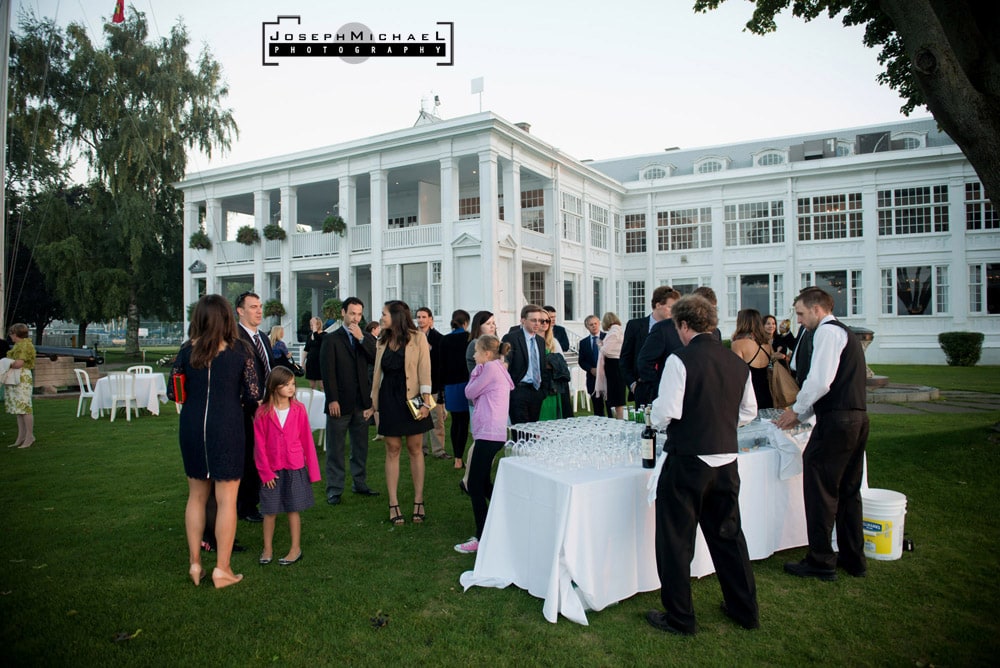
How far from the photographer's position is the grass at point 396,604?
11.0 feet

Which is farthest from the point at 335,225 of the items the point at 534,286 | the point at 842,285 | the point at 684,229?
the point at 842,285

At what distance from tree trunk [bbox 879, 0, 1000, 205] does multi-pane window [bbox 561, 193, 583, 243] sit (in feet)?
53.5

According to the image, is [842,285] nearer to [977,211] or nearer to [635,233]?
[977,211]

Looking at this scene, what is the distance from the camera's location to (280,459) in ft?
15.6

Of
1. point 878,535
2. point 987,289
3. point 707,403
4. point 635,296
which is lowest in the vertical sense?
point 878,535

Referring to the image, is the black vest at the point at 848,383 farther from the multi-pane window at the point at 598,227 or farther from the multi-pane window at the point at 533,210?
the multi-pane window at the point at 598,227

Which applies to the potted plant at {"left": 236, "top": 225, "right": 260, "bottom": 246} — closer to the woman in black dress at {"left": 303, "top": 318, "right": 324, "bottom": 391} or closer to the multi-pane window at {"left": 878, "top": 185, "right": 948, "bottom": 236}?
the woman in black dress at {"left": 303, "top": 318, "right": 324, "bottom": 391}

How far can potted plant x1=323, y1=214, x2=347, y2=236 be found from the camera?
2144 centimetres

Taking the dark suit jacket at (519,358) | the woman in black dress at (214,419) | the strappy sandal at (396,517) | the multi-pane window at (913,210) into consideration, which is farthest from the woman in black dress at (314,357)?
→ the multi-pane window at (913,210)

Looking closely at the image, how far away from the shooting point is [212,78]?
28.9 metres

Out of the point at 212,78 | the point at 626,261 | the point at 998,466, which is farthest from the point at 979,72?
the point at 212,78

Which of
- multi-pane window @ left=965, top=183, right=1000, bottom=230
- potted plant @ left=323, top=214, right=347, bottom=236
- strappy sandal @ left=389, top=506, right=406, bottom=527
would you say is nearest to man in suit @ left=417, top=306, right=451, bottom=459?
strappy sandal @ left=389, top=506, right=406, bottom=527

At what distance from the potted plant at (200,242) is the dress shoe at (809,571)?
25.6 metres

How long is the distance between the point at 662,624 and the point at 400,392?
Result: 10.2 feet
